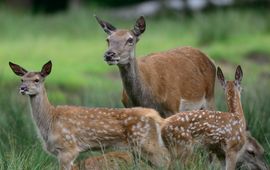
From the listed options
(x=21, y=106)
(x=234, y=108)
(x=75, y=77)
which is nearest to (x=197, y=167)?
(x=234, y=108)

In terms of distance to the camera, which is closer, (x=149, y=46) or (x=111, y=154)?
(x=111, y=154)

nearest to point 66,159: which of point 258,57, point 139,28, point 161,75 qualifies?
point 139,28

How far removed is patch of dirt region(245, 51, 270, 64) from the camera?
22.2 meters

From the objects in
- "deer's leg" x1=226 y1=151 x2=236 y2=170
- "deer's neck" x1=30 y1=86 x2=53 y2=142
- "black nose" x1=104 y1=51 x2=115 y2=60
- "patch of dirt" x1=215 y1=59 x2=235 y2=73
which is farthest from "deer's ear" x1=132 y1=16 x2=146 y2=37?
"patch of dirt" x1=215 y1=59 x2=235 y2=73

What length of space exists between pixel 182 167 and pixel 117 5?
30465 millimetres

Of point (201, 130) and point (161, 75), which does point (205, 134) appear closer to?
point (201, 130)

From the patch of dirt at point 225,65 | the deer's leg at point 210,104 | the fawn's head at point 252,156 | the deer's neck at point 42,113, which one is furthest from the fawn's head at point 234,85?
the patch of dirt at point 225,65

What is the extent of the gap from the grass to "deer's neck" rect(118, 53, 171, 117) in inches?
49.3

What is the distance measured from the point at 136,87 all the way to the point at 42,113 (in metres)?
1.54

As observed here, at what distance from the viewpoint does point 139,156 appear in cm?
1038

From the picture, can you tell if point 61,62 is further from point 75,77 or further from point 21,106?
point 21,106

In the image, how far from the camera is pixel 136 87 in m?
12.3

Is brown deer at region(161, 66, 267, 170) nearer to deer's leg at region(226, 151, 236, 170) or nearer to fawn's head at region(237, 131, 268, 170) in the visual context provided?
deer's leg at region(226, 151, 236, 170)

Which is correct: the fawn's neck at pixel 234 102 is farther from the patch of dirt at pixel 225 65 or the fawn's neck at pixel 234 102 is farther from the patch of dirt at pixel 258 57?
the patch of dirt at pixel 258 57
